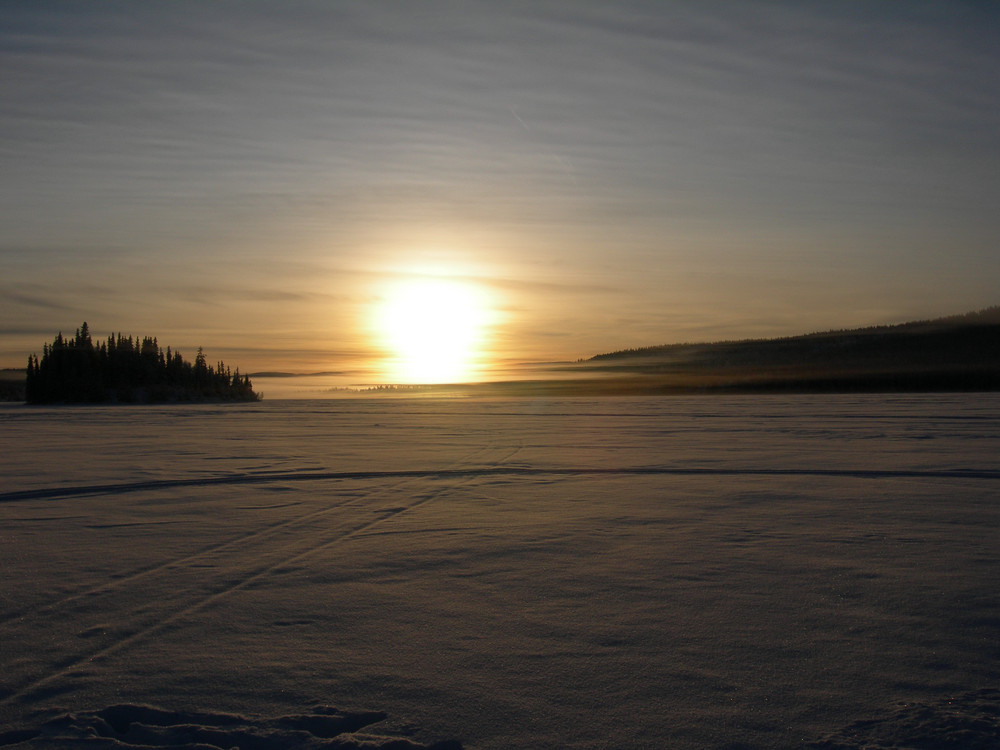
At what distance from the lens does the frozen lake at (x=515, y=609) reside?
3.01m

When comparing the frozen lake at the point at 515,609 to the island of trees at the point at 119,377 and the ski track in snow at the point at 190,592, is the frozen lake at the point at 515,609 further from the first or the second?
the island of trees at the point at 119,377

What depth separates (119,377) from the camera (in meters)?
68.5

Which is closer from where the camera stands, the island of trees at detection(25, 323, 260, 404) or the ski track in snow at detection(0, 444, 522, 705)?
the ski track in snow at detection(0, 444, 522, 705)

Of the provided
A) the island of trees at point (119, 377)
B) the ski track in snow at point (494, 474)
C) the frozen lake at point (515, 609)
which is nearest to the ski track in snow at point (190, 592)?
the frozen lake at point (515, 609)

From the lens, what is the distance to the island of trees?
6425cm

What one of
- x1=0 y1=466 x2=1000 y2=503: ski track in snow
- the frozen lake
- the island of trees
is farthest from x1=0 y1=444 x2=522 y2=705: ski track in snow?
the island of trees

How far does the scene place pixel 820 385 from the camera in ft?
251

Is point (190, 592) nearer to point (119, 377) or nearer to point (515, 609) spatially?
point (515, 609)

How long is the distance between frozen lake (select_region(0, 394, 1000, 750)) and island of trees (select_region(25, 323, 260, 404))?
6170 centimetres

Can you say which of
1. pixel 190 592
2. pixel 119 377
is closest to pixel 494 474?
pixel 190 592

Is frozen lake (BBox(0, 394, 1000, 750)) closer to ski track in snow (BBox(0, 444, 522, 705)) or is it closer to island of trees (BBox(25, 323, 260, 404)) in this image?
ski track in snow (BBox(0, 444, 522, 705))

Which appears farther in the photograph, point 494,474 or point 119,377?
point 119,377

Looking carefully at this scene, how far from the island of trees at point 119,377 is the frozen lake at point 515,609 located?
2429 inches

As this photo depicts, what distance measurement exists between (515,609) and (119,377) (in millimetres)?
73750
